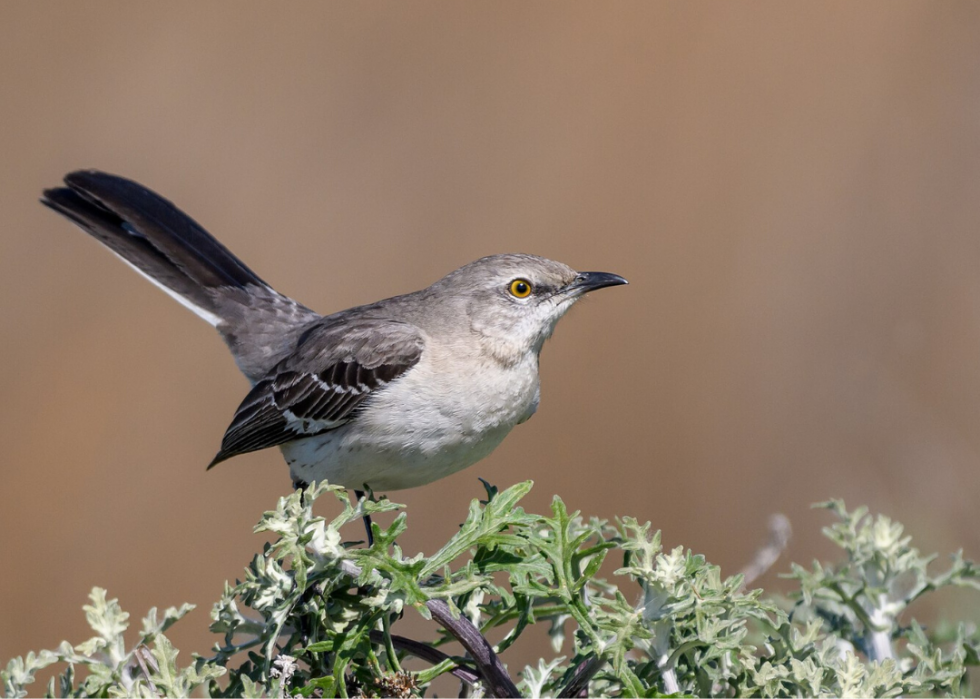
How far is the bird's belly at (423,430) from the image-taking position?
4.13m

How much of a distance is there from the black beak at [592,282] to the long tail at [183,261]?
2.03 meters

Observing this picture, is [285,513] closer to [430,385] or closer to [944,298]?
[430,385]

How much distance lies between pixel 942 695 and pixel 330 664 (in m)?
1.68

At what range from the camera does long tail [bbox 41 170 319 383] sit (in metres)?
6.07

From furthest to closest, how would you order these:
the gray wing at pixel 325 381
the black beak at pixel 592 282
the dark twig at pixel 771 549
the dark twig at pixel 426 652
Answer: the black beak at pixel 592 282 < the gray wing at pixel 325 381 < the dark twig at pixel 771 549 < the dark twig at pixel 426 652

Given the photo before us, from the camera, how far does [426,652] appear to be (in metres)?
2.33

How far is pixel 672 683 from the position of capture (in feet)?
7.39

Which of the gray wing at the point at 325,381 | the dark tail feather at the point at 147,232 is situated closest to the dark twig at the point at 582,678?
the gray wing at the point at 325,381

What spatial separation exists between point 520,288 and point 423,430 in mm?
1025

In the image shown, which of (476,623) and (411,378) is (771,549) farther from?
(411,378)

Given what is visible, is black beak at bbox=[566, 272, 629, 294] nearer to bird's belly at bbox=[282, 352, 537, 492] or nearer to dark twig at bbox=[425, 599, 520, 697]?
bird's belly at bbox=[282, 352, 537, 492]

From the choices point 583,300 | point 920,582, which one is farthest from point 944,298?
point 920,582

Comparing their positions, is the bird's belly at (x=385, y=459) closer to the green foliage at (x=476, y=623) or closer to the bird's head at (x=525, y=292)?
the bird's head at (x=525, y=292)

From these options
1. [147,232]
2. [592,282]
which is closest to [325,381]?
[592,282]
